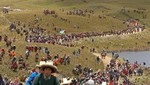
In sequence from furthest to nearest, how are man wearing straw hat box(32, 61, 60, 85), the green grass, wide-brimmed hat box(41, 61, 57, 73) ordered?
1. the green grass
2. man wearing straw hat box(32, 61, 60, 85)
3. wide-brimmed hat box(41, 61, 57, 73)

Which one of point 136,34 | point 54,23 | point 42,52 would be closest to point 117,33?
point 136,34

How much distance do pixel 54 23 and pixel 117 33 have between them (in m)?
18.6

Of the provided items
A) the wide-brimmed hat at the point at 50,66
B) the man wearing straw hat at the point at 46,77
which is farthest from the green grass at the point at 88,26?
the wide-brimmed hat at the point at 50,66

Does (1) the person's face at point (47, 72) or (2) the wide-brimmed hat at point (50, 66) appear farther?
(1) the person's face at point (47, 72)

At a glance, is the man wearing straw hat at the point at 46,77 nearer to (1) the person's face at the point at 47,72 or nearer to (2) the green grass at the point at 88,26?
(1) the person's face at the point at 47,72

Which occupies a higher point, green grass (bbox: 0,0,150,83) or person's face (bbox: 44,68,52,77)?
person's face (bbox: 44,68,52,77)

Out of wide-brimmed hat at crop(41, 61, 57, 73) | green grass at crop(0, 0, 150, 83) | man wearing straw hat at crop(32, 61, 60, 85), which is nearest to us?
wide-brimmed hat at crop(41, 61, 57, 73)

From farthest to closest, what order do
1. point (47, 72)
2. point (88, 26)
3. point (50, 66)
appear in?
point (88, 26), point (47, 72), point (50, 66)

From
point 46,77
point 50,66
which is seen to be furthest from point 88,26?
point 50,66

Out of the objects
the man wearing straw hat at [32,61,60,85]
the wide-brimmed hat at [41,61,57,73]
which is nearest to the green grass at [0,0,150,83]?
the man wearing straw hat at [32,61,60,85]

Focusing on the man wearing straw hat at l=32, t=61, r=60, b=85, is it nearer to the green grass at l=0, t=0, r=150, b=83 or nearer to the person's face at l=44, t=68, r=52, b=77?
the person's face at l=44, t=68, r=52, b=77

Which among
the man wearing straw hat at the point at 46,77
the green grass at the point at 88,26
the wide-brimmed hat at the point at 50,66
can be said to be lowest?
the green grass at the point at 88,26

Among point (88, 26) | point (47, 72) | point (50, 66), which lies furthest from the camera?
point (88, 26)

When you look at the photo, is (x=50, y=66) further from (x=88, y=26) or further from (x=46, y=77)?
(x=88, y=26)
